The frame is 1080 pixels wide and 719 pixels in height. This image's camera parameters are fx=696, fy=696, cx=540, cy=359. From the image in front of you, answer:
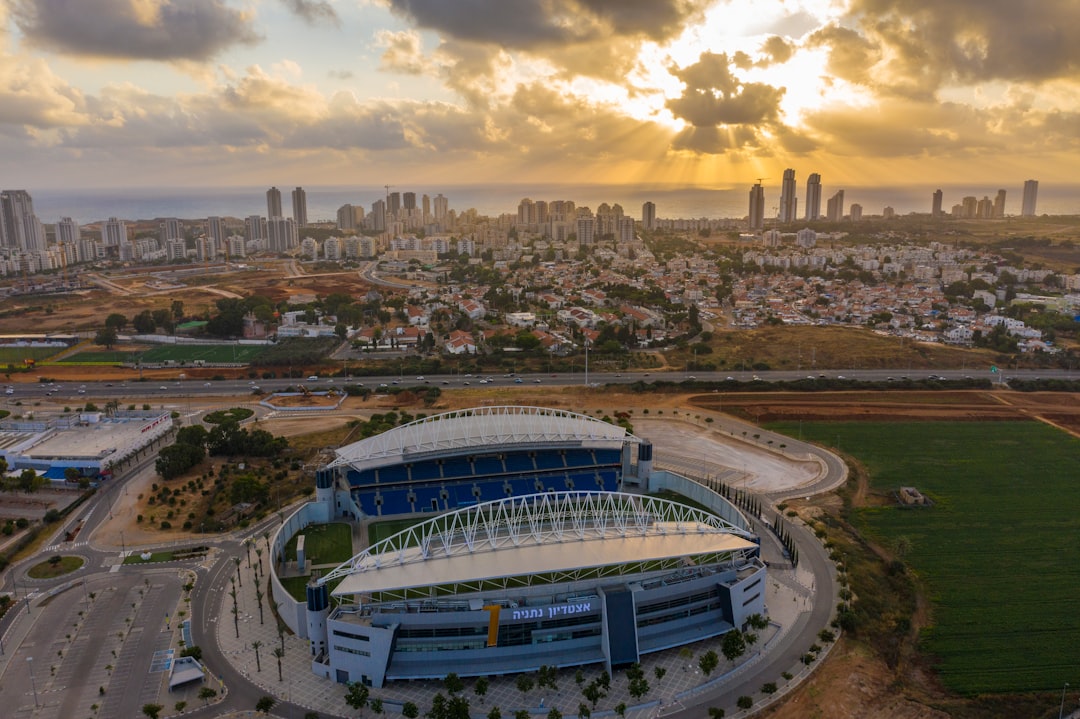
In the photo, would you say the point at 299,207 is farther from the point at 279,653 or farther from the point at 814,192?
the point at 279,653

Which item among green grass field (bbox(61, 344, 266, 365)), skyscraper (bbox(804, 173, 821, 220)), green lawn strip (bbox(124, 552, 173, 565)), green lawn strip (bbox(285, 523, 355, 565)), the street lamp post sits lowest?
the street lamp post

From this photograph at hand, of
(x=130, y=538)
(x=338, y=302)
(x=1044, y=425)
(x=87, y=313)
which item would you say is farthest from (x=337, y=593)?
(x=87, y=313)

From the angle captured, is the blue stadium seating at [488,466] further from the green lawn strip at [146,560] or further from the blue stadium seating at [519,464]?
the green lawn strip at [146,560]

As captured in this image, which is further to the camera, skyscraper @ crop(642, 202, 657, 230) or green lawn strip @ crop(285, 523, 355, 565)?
skyscraper @ crop(642, 202, 657, 230)

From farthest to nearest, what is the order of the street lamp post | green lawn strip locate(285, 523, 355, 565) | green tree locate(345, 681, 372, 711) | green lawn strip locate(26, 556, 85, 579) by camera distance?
green lawn strip locate(26, 556, 85, 579) < green lawn strip locate(285, 523, 355, 565) < the street lamp post < green tree locate(345, 681, 372, 711)

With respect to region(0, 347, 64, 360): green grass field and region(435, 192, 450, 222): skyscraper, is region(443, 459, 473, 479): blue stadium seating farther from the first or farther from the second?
region(435, 192, 450, 222): skyscraper

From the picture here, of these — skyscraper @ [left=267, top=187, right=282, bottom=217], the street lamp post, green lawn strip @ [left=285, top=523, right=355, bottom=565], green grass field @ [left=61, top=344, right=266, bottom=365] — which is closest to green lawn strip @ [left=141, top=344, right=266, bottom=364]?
green grass field @ [left=61, top=344, right=266, bottom=365]

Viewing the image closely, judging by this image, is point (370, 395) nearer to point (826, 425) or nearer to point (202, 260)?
point (826, 425)
